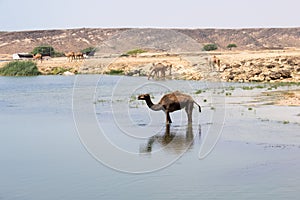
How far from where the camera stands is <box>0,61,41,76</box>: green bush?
53.2 m

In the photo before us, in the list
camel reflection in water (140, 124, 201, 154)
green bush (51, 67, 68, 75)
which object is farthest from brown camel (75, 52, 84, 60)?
camel reflection in water (140, 124, 201, 154)

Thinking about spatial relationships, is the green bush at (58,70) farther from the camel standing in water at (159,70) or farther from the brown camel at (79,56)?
the camel standing in water at (159,70)

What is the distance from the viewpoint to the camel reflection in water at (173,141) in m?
15.0

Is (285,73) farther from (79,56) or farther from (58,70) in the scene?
(79,56)

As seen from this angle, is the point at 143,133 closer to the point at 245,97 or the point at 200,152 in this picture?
the point at 200,152

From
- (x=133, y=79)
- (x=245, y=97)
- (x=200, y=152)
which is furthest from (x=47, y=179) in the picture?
(x=133, y=79)

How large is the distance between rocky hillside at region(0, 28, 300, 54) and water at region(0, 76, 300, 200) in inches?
3502

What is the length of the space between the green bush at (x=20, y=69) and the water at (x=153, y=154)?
29612mm

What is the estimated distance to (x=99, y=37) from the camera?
123 meters

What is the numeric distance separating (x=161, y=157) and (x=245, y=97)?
12582 mm

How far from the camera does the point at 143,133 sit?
17266mm

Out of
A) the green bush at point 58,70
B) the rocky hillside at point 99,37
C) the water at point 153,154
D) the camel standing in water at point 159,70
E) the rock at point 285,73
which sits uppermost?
the rocky hillside at point 99,37

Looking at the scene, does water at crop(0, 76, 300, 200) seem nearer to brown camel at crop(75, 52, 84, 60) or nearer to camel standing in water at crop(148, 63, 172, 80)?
camel standing in water at crop(148, 63, 172, 80)

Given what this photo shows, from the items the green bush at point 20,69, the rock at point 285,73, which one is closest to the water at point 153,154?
the rock at point 285,73
